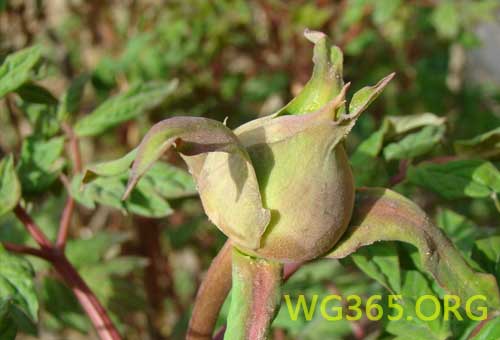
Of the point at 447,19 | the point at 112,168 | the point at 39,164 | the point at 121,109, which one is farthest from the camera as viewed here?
the point at 447,19

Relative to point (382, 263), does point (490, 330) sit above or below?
below

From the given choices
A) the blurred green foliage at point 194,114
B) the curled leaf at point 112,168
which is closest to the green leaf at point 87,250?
the blurred green foliage at point 194,114

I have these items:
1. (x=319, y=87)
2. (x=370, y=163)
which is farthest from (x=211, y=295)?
(x=370, y=163)

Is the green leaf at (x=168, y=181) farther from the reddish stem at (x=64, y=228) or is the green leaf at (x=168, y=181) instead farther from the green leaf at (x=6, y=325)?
the green leaf at (x=6, y=325)

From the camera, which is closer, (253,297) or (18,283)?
(253,297)

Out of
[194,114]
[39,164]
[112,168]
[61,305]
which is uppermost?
[112,168]

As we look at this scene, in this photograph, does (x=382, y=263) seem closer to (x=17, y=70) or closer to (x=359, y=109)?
(x=359, y=109)

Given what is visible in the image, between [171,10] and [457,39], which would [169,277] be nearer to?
[171,10]

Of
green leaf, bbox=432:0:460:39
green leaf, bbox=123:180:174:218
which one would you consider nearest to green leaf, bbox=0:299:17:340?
green leaf, bbox=123:180:174:218
